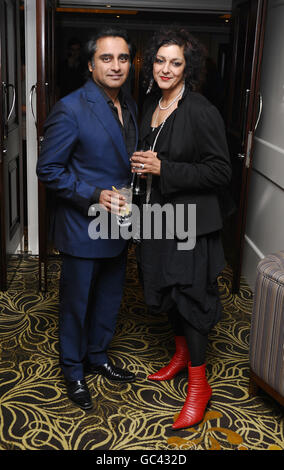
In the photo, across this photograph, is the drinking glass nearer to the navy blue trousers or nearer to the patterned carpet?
the navy blue trousers

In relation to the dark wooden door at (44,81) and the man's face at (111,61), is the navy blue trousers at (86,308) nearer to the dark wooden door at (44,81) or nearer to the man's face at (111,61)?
the man's face at (111,61)

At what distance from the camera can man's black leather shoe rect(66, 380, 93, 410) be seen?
255 centimetres

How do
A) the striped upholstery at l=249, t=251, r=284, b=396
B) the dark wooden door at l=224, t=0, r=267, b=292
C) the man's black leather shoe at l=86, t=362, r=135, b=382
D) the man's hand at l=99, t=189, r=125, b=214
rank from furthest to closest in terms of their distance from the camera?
1. the dark wooden door at l=224, t=0, r=267, b=292
2. the man's black leather shoe at l=86, t=362, r=135, b=382
3. the striped upholstery at l=249, t=251, r=284, b=396
4. the man's hand at l=99, t=189, r=125, b=214

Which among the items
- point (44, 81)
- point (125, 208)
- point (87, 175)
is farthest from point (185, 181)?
point (44, 81)

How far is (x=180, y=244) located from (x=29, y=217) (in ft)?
8.18

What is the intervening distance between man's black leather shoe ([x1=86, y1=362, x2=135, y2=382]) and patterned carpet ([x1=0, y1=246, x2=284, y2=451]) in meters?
0.03

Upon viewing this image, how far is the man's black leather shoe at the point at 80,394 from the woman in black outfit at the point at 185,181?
0.45 m

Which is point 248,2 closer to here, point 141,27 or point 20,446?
point 20,446

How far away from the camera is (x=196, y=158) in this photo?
7.73 ft

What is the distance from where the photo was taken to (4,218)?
3.78m

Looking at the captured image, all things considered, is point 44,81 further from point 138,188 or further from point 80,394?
point 80,394

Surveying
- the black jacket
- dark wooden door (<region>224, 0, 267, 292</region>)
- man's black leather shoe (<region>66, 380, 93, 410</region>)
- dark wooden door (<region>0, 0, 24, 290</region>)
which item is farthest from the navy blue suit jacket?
dark wooden door (<region>224, 0, 267, 292</region>)

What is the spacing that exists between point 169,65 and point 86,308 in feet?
3.92

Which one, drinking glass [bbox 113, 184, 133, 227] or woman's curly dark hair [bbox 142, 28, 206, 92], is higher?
woman's curly dark hair [bbox 142, 28, 206, 92]
